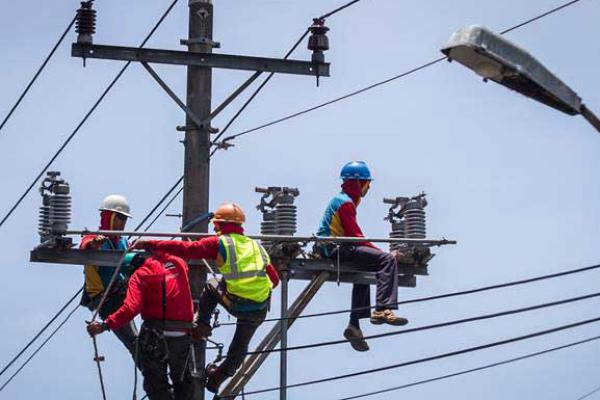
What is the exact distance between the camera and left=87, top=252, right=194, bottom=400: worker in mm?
19594

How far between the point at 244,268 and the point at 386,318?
1934 millimetres

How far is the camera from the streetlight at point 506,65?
539 inches

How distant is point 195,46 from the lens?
848 inches

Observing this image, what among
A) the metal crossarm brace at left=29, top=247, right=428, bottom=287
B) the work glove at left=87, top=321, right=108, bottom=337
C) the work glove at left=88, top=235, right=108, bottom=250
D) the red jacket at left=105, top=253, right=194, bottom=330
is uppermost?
the work glove at left=88, top=235, right=108, bottom=250

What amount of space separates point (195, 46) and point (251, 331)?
3342mm

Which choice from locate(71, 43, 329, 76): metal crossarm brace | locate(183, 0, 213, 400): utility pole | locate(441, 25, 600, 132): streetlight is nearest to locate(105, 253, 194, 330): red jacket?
locate(183, 0, 213, 400): utility pole

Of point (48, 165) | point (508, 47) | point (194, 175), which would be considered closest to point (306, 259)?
point (194, 175)

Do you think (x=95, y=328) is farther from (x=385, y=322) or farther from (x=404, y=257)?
(x=404, y=257)

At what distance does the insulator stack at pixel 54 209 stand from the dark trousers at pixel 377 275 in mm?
2878

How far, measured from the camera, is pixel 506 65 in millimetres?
13805

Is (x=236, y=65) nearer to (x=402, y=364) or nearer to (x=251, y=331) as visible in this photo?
(x=251, y=331)

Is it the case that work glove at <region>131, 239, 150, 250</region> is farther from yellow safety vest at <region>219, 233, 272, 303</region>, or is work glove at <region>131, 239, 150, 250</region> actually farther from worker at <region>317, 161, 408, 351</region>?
worker at <region>317, 161, 408, 351</region>

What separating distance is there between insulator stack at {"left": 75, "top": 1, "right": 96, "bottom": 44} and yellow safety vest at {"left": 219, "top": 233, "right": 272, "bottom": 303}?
3.20 metres

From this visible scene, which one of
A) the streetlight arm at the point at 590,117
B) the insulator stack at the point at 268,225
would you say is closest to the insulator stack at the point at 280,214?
the insulator stack at the point at 268,225
